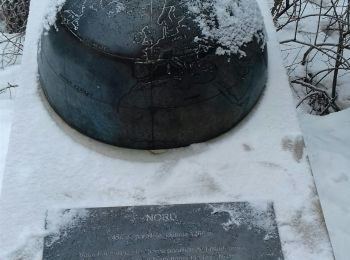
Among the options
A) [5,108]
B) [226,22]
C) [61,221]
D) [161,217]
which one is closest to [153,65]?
[226,22]

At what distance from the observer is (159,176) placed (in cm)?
261

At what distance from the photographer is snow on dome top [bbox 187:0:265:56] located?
2.42m

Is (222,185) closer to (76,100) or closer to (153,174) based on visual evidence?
(153,174)

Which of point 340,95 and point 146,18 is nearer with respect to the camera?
point 146,18

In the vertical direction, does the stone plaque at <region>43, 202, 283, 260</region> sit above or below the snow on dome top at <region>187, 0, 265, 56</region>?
below

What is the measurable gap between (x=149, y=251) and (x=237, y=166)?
55 cm

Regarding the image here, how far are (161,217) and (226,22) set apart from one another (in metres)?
0.84

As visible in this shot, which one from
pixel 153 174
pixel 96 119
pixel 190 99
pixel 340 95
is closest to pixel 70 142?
pixel 96 119

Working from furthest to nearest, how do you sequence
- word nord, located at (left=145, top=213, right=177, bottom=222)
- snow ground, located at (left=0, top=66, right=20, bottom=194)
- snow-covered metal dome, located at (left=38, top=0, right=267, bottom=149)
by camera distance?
snow ground, located at (left=0, top=66, right=20, bottom=194) < word nord, located at (left=145, top=213, right=177, bottom=222) < snow-covered metal dome, located at (left=38, top=0, right=267, bottom=149)

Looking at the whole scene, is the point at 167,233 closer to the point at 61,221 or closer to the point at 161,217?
the point at 161,217

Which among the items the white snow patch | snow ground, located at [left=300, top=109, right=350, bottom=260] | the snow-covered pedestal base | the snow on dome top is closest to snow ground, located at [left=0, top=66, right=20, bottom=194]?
the snow-covered pedestal base

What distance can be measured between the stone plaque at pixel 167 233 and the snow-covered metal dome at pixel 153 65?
0.32 metres

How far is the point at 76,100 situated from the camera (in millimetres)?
2541

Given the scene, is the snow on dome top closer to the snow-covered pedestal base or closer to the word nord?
the snow-covered pedestal base
